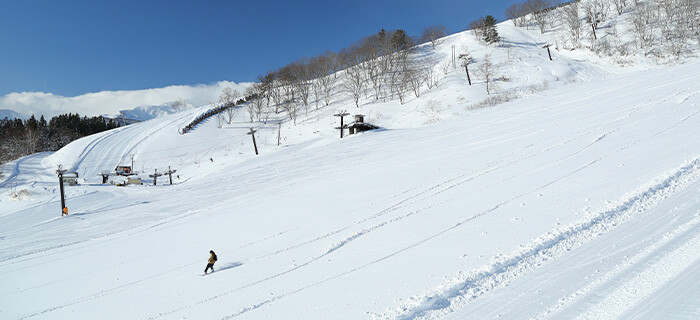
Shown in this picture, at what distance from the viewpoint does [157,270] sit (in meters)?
10.6

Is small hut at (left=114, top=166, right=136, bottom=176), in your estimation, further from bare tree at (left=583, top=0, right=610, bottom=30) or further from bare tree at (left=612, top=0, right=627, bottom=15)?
bare tree at (left=612, top=0, right=627, bottom=15)

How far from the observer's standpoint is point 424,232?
905 cm

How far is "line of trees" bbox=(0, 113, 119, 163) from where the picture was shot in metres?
56.8

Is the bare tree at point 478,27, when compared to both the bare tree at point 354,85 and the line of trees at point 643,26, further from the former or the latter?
the bare tree at point 354,85

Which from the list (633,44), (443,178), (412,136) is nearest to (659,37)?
(633,44)

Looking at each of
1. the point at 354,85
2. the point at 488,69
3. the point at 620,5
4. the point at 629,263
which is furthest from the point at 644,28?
the point at 629,263

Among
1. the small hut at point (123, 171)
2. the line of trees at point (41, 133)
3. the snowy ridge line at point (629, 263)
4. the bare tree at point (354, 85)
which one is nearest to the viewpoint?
the snowy ridge line at point (629, 263)

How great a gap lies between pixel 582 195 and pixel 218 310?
34.3 ft

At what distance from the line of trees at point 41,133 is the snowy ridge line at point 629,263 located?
249 ft

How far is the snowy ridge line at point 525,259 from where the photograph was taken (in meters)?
5.49

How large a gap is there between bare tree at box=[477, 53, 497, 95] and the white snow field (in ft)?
102

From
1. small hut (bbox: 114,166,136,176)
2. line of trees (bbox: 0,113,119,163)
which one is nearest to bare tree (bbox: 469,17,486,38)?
small hut (bbox: 114,166,136,176)

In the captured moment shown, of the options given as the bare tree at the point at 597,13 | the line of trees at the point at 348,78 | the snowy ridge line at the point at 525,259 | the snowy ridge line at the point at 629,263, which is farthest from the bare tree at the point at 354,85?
the snowy ridge line at the point at 629,263

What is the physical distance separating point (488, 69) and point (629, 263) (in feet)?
220
